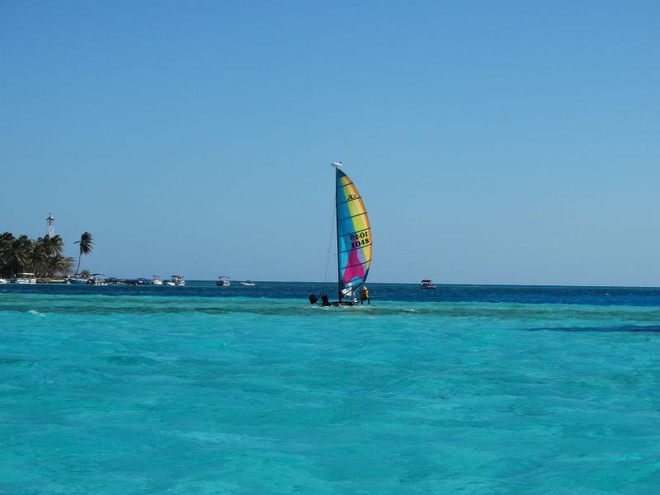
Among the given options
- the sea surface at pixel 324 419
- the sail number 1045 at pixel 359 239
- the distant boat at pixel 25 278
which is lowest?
the sea surface at pixel 324 419

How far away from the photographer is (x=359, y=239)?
61.6 m

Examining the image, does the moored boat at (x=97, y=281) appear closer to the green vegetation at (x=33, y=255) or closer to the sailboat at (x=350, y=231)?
the green vegetation at (x=33, y=255)

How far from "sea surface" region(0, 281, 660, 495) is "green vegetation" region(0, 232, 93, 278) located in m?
150

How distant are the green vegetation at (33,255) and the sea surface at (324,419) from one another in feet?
492

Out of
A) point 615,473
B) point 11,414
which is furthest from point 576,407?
point 11,414

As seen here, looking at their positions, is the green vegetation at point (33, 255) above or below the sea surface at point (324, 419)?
above

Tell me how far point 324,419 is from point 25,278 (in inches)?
6675

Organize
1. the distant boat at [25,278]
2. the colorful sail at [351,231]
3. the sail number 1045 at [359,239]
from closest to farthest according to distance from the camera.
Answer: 1. the colorful sail at [351,231]
2. the sail number 1045 at [359,239]
3. the distant boat at [25,278]

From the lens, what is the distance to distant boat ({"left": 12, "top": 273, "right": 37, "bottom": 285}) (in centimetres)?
16288

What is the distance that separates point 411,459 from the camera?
545 inches

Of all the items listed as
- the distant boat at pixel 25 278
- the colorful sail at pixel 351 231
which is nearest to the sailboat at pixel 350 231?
the colorful sail at pixel 351 231

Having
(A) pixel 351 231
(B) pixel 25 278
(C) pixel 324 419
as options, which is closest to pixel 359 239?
(A) pixel 351 231

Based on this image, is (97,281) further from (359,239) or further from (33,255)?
(359,239)

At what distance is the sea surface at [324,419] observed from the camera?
1267 centimetres
